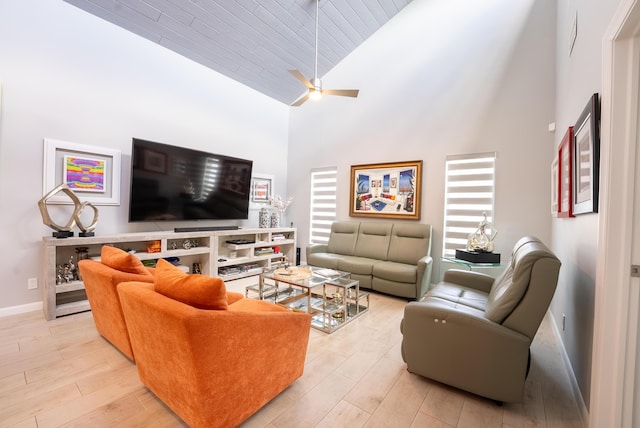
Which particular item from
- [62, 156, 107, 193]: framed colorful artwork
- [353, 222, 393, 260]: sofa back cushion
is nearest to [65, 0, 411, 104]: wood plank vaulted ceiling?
[62, 156, 107, 193]: framed colorful artwork

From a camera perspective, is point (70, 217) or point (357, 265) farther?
point (357, 265)

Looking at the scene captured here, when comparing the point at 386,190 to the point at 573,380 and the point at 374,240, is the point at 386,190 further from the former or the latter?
the point at 573,380

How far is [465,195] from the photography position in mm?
3941

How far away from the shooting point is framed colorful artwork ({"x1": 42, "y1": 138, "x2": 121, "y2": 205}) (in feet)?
9.99

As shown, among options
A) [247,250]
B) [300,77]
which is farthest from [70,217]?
[300,77]

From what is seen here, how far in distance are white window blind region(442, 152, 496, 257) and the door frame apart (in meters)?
2.51

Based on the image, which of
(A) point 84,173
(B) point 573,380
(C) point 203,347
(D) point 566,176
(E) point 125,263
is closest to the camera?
(C) point 203,347

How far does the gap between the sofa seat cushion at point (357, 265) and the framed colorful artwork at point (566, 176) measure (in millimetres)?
2197

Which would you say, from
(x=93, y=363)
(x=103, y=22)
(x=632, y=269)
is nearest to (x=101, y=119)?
(x=103, y=22)

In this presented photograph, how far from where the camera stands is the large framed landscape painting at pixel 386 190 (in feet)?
14.2

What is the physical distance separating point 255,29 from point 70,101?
2.57 meters

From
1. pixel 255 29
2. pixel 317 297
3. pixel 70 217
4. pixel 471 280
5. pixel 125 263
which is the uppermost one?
pixel 255 29

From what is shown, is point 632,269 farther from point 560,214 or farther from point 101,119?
point 101,119

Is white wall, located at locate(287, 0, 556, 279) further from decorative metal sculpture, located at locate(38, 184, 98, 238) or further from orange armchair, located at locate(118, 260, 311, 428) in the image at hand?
decorative metal sculpture, located at locate(38, 184, 98, 238)
